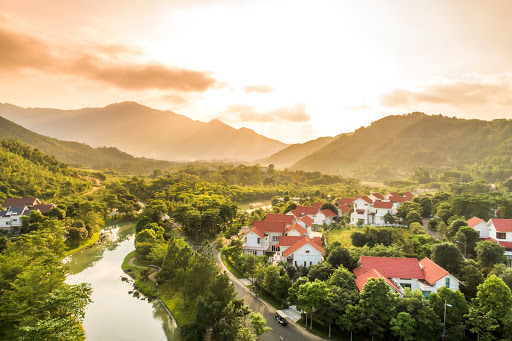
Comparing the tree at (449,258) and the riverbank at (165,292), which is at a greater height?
the tree at (449,258)

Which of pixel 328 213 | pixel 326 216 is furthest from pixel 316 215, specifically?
pixel 328 213

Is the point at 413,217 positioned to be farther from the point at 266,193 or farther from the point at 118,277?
the point at 266,193

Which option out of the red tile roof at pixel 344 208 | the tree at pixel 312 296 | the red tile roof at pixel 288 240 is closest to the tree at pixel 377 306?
the tree at pixel 312 296

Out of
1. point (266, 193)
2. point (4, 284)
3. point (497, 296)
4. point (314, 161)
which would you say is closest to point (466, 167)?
point (266, 193)

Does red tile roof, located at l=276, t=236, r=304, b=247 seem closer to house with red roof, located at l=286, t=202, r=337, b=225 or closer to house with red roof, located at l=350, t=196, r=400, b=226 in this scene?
house with red roof, located at l=286, t=202, r=337, b=225

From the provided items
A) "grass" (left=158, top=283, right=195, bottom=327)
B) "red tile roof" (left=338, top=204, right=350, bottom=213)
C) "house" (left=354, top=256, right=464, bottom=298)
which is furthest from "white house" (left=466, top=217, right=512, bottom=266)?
"grass" (left=158, top=283, right=195, bottom=327)

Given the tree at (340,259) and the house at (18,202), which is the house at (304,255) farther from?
the house at (18,202)
